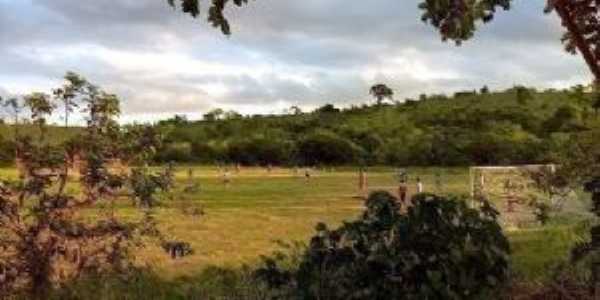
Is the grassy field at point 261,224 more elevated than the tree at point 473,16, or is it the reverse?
the tree at point 473,16

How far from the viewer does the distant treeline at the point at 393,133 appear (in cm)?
8981

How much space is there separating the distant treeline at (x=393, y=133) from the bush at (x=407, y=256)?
2896 inches

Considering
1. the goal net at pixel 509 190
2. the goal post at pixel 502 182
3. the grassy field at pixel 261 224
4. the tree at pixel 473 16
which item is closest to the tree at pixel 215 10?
the tree at pixel 473 16

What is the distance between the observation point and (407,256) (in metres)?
7.35

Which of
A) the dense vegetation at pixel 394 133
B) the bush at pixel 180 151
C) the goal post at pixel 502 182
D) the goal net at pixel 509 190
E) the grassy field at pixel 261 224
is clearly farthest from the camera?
the bush at pixel 180 151

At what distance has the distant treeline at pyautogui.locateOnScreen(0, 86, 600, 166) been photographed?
3536 inches

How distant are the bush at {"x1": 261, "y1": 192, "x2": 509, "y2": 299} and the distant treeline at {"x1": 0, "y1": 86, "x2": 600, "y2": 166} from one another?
73554mm

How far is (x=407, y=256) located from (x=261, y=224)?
88.9ft

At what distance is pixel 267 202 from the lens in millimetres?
54469

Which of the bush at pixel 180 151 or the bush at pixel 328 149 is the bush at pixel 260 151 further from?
the bush at pixel 180 151

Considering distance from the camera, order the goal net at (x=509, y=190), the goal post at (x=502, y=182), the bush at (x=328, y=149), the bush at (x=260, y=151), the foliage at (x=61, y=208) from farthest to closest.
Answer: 1. the bush at (x=260, y=151)
2. the bush at (x=328, y=149)
3. the goal post at (x=502, y=182)
4. the goal net at (x=509, y=190)
5. the foliage at (x=61, y=208)

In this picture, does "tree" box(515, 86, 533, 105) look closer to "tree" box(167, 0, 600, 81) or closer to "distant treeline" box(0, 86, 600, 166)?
"distant treeline" box(0, 86, 600, 166)

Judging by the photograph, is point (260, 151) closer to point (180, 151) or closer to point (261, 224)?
point (180, 151)

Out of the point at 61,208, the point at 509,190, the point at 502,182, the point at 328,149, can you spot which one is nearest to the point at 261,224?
the point at 502,182
